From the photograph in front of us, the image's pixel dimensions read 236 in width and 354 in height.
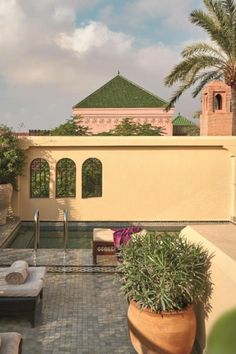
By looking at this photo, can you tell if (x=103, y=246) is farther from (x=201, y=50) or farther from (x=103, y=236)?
(x=201, y=50)

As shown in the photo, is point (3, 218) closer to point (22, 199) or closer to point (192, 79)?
point (22, 199)

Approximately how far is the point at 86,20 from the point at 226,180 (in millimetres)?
8655

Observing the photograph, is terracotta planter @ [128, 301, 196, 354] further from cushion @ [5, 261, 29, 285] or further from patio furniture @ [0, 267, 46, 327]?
cushion @ [5, 261, 29, 285]

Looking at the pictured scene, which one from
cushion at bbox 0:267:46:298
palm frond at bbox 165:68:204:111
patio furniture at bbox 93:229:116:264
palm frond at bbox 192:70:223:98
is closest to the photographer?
cushion at bbox 0:267:46:298

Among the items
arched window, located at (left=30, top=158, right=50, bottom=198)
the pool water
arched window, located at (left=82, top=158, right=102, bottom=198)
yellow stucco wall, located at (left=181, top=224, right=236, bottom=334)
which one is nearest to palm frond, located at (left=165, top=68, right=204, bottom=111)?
arched window, located at (left=82, top=158, right=102, bottom=198)

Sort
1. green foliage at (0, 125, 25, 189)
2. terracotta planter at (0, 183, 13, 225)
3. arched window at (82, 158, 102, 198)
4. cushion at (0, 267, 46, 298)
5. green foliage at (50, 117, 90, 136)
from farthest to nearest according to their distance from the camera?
green foliage at (50, 117, 90, 136) < arched window at (82, 158, 102, 198) < green foliage at (0, 125, 25, 189) < terracotta planter at (0, 183, 13, 225) < cushion at (0, 267, 46, 298)

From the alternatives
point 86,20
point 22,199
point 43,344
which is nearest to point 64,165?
point 22,199

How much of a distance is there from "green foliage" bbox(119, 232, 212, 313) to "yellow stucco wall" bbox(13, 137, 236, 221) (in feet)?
32.0

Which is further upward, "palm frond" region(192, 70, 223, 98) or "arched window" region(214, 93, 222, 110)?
"palm frond" region(192, 70, 223, 98)

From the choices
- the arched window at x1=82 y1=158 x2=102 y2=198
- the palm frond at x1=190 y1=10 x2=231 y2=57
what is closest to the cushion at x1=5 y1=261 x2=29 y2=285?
the arched window at x1=82 y1=158 x2=102 y2=198

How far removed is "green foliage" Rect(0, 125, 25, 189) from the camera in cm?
1351

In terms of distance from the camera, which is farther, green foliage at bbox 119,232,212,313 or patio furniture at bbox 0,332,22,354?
green foliage at bbox 119,232,212,313

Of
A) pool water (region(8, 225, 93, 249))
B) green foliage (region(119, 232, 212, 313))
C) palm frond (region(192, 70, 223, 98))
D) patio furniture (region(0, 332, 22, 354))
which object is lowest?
pool water (region(8, 225, 93, 249))

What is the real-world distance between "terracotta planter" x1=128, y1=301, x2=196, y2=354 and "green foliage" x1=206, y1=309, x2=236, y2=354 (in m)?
3.81
